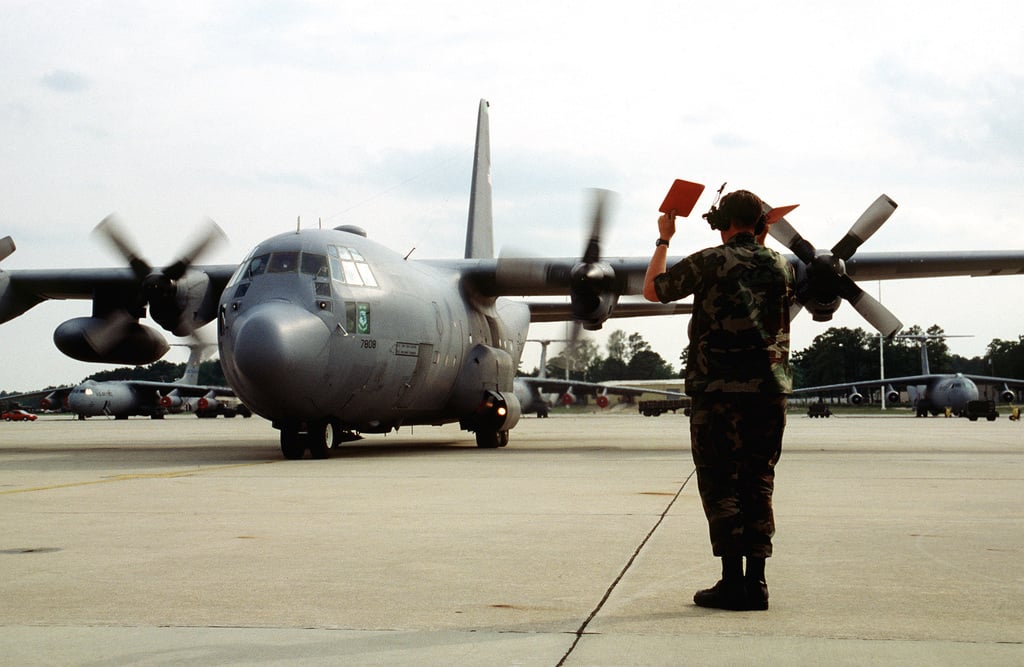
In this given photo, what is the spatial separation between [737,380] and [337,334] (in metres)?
12.0

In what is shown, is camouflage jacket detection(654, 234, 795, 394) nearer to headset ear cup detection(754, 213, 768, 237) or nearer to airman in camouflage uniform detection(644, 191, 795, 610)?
airman in camouflage uniform detection(644, 191, 795, 610)

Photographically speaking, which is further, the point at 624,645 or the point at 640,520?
the point at 640,520

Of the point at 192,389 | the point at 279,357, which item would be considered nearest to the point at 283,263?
the point at 279,357

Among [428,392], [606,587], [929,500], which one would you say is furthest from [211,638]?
[428,392]

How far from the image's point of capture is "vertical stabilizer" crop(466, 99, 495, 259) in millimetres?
28516

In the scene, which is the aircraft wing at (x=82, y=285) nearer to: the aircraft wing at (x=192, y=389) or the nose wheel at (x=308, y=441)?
the nose wheel at (x=308, y=441)

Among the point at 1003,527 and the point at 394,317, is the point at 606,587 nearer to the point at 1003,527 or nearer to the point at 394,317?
the point at 1003,527

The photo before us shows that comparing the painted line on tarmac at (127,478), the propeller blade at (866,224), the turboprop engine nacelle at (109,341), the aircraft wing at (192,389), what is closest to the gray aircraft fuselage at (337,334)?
the painted line on tarmac at (127,478)

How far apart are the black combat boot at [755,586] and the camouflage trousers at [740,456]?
16 cm

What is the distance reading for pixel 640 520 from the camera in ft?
27.5

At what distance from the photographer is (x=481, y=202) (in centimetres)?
2919

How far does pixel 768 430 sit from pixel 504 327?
66.1 feet

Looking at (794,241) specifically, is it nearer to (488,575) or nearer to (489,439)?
(489,439)

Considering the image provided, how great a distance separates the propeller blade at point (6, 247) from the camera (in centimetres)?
2067
